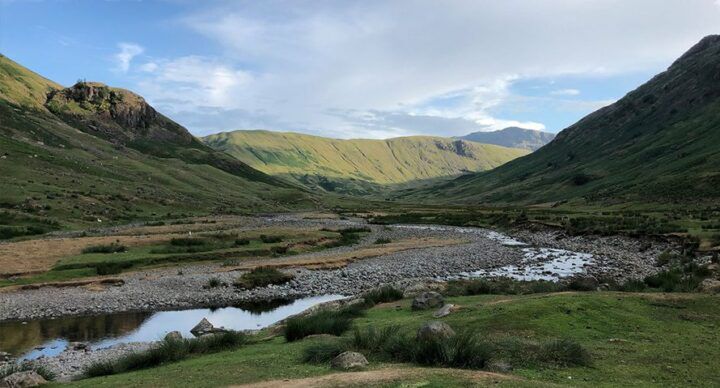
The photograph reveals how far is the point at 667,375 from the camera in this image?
1230cm

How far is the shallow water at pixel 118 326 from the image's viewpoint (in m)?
25.9

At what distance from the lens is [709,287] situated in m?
22.6

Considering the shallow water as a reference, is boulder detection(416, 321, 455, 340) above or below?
above

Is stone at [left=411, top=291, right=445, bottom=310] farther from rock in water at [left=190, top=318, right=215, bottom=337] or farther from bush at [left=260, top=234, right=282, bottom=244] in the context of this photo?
→ bush at [left=260, top=234, right=282, bottom=244]

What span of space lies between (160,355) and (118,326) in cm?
1471

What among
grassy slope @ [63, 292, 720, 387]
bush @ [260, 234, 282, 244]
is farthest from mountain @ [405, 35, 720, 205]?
grassy slope @ [63, 292, 720, 387]

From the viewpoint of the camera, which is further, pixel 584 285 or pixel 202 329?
pixel 584 285

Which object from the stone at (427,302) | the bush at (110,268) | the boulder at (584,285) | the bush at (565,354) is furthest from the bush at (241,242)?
the bush at (565,354)

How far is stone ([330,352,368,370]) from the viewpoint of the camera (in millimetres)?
13617

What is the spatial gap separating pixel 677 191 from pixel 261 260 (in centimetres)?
9645

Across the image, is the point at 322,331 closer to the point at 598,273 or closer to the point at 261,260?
the point at 598,273

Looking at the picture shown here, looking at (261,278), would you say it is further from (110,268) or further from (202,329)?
(202,329)

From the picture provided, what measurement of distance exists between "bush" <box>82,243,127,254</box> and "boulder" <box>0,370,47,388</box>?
39.4 meters

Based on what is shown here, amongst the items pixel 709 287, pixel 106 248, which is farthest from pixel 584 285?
pixel 106 248
